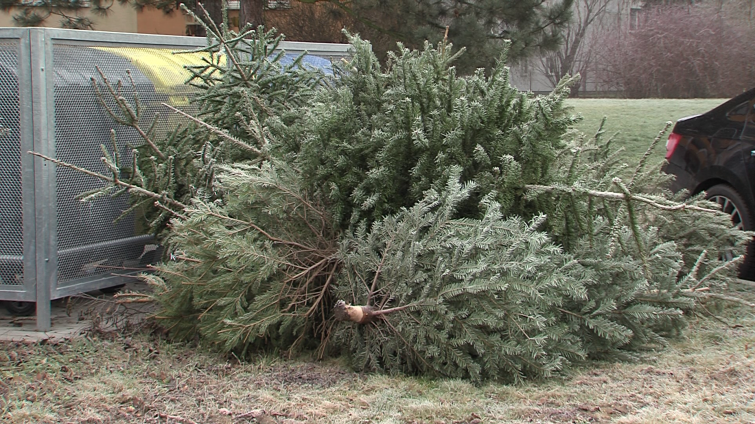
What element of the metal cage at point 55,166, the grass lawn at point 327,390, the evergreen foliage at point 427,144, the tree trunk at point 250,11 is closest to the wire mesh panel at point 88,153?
the metal cage at point 55,166

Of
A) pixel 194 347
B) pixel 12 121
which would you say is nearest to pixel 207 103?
pixel 12 121

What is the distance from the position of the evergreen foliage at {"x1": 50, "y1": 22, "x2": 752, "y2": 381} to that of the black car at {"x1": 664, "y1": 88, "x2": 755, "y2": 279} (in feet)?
7.08

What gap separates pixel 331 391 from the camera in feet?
12.1

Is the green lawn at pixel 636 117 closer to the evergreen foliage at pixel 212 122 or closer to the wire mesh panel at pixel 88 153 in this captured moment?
the evergreen foliage at pixel 212 122

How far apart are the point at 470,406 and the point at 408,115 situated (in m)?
1.80

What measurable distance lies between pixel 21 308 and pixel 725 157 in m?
6.33

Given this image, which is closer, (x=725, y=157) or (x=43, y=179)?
(x=43, y=179)

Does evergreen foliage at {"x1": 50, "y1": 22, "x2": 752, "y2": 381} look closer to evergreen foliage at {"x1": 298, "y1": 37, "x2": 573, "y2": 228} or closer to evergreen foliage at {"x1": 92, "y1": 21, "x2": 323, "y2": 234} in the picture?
evergreen foliage at {"x1": 298, "y1": 37, "x2": 573, "y2": 228}

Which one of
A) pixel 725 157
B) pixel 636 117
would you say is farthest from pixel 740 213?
pixel 636 117

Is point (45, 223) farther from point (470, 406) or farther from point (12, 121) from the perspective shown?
point (470, 406)

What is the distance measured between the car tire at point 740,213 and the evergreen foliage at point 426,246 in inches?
82.7

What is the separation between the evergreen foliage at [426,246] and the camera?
12.6ft

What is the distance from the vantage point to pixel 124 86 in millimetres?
5895

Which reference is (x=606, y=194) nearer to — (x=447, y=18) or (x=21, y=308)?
(x=21, y=308)
